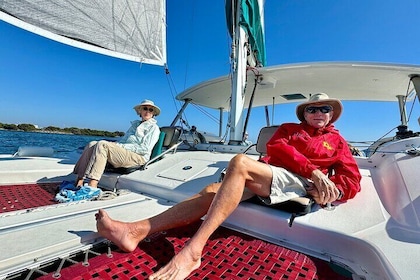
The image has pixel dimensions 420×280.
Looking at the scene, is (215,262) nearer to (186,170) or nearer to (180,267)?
(180,267)

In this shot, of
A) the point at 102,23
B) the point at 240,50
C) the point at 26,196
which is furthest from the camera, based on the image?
the point at 240,50

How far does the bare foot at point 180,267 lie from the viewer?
1.13 m

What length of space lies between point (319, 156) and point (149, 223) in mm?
1343

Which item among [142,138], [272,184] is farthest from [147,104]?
[272,184]

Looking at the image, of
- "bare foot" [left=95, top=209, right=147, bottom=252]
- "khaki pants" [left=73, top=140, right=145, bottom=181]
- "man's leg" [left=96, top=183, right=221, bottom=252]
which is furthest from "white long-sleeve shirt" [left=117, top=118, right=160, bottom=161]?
"bare foot" [left=95, top=209, right=147, bottom=252]

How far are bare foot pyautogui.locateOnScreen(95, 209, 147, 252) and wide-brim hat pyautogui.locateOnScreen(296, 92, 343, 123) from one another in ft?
5.55

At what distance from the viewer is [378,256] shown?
1279mm

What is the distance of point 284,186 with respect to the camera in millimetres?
1679

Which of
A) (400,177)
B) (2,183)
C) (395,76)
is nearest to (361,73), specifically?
(395,76)

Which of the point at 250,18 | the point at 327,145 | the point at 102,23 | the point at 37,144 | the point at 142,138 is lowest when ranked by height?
the point at 37,144

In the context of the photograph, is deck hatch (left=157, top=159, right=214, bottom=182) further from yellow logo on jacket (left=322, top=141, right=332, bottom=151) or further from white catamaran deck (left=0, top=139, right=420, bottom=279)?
yellow logo on jacket (left=322, top=141, right=332, bottom=151)

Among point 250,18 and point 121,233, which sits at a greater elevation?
point 250,18

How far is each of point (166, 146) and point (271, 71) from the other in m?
2.84

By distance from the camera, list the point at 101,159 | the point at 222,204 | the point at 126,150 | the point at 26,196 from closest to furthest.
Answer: the point at 222,204
the point at 26,196
the point at 101,159
the point at 126,150
